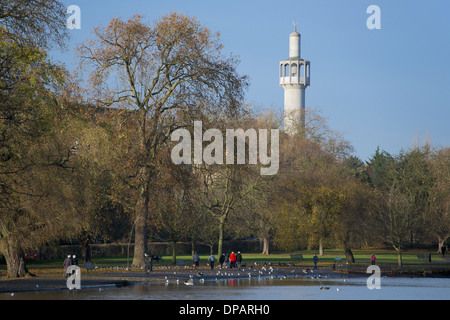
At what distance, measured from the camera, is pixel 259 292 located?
3012 cm

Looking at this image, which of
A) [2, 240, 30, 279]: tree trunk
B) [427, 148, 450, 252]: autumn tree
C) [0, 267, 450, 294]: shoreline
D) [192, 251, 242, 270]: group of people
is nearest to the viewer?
[0, 267, 450, 294]: shoreline

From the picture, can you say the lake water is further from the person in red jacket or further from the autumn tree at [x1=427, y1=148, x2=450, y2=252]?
the autumn tree at [x1=427, y1=148, x2=450, y2=252]

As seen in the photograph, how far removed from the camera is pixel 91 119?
4456 cm

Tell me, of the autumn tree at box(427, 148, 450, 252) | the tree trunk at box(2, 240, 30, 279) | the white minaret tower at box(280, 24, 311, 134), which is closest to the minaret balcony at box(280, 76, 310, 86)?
the white minaret tower at box(280, 24, 311, 134)

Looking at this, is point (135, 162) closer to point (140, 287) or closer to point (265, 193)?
point (140, 287)

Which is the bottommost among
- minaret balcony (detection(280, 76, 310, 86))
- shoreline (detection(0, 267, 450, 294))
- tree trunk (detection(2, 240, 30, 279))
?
shoreline (detection(0, 267, 450, 294))

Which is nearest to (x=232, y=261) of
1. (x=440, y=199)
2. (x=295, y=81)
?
(x=440, y=199)

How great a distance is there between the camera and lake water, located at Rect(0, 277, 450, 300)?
90.4 ft

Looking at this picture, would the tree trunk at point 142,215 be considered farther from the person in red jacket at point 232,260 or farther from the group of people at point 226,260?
the person in red jacket at point 232,260

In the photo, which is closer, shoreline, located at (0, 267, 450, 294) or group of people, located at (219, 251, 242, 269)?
shoreline, located at (0, 267, 450, 294)

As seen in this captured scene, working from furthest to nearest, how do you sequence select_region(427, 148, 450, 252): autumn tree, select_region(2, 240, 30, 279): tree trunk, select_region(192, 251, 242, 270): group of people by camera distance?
1. select_region(427, 148, 450, 252): autumn tree
2. select_region(192, 251, 242, 270): group of people
3. select_region(2, 240, 30, 279): tree trunk

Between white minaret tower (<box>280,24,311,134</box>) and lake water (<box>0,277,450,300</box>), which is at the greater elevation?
white minaret tower (<box>280,24,311,134</box>)
